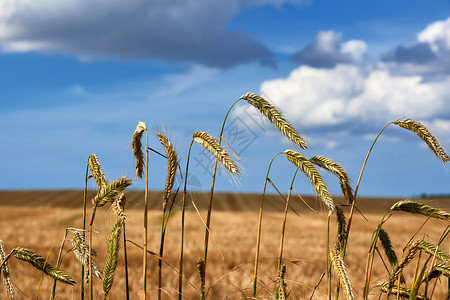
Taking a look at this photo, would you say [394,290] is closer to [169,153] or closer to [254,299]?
[254,299]

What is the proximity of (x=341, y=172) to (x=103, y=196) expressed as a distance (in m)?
1.13

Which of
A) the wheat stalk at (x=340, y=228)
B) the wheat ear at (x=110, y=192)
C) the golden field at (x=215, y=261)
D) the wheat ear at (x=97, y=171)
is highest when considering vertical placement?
the wheat ear at (x=97, y=171)

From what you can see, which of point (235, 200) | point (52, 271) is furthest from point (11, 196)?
point (52, 271)

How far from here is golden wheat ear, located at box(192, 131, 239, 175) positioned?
78.3 inches

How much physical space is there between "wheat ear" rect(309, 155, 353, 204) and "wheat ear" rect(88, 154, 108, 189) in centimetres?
105

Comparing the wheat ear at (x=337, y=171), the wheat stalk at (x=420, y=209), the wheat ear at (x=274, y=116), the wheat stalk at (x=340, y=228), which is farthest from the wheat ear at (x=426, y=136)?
the wheat ear at (x=274, y=116)

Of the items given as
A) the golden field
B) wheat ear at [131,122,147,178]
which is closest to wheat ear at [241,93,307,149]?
the golden field

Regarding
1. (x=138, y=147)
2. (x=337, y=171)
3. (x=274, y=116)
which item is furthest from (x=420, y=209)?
(x=138, y=147)

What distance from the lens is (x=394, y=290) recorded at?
8.75 ft

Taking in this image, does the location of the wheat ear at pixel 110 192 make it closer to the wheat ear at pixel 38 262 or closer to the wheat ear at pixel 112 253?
the wheat ear at pixel 112 253

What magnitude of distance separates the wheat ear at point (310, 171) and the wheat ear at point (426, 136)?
24.9 inches

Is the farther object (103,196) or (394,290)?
(394,290)

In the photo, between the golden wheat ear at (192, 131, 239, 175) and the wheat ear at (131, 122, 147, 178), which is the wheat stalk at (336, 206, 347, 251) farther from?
the wheat ear at (131, 122, 147, 178)

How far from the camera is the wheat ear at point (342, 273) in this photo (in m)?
2.06
